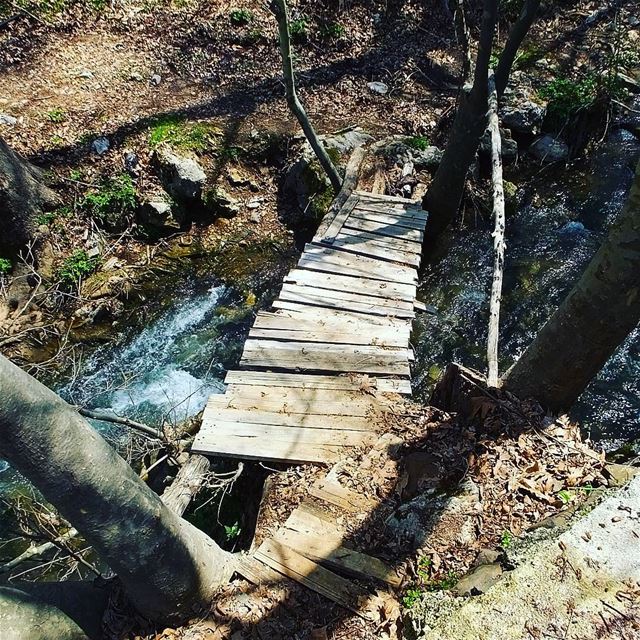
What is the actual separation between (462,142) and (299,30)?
5970 mm

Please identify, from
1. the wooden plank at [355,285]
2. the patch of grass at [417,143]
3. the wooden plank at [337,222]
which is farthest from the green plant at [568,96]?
the wooden plank at [355,285]

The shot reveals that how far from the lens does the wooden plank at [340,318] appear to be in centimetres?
567

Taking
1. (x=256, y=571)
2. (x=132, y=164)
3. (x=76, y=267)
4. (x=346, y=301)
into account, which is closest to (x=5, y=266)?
(x=76, y=267)

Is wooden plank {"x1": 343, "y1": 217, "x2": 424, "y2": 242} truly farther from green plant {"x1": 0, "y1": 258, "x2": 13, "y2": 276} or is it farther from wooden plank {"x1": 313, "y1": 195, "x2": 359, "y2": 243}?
green plant {"x1": 0, "y1": 258, "x2": 13, "y2": 276}

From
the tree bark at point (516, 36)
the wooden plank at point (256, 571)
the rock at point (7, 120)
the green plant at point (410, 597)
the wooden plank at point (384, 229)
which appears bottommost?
the wooden plank at point (256, 571)

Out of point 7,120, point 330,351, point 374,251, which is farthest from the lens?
point 7,120

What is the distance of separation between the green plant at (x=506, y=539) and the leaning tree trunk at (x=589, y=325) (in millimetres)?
1065

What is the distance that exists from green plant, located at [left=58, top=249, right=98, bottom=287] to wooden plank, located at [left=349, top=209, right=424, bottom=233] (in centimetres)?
379

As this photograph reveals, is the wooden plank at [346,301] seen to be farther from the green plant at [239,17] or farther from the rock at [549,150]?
the green plant at [239,17]

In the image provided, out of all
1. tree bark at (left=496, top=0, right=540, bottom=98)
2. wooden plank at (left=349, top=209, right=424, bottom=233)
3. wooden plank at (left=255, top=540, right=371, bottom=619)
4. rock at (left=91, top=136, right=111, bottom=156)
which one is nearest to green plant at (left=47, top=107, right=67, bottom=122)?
rock at (left=91, top=136, right=111, bottom=156)

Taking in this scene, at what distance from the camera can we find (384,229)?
7.17 m

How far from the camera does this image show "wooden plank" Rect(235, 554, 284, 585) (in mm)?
3219

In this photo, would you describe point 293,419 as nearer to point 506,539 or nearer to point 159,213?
point 506,539

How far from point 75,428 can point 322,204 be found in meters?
6.43
